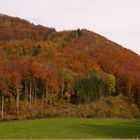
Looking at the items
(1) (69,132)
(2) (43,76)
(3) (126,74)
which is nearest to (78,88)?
(2) (43,76)

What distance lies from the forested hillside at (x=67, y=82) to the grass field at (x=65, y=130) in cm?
2494

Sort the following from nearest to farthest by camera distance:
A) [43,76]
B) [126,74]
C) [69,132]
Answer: [69,132]
[43,76]
[126,74]

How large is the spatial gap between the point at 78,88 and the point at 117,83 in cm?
1677

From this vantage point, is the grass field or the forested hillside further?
the forested hillside

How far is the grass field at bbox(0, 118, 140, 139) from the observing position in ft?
235

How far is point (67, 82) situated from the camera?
135m

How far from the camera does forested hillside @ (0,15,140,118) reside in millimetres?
116875

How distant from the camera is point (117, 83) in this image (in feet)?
478

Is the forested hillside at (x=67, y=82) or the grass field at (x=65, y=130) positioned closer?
the grass field at (x=65, y=130)

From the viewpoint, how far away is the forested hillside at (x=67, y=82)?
11688 cm

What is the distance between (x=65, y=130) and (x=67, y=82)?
57928mm

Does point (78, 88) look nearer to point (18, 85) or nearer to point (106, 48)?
point (18, 85)

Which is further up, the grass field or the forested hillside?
the forested hillside

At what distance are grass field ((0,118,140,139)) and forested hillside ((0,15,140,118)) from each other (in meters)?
24.9
